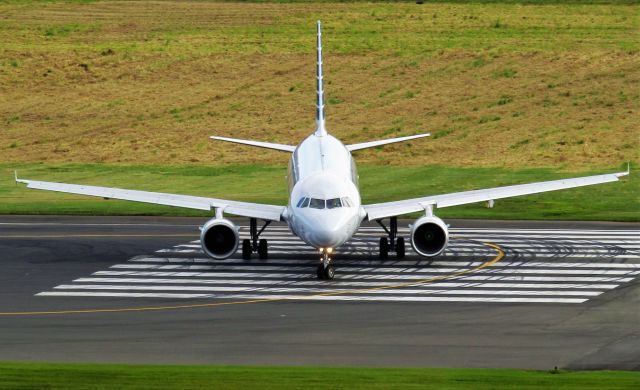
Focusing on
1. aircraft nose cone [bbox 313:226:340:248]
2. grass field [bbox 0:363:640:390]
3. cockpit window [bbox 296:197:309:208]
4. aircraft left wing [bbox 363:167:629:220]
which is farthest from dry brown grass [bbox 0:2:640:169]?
grass field [bbox 0:363:640:390]

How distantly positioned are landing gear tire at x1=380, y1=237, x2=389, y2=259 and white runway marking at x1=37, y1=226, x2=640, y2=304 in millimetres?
297

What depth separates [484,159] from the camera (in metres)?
88.6

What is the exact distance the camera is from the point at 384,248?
49438mm

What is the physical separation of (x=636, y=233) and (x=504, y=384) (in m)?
26.2

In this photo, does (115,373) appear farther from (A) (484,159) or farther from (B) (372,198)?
(A) (484,159)

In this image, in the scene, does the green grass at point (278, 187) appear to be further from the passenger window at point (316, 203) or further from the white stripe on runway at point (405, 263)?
the passenger window at point (316, 203)

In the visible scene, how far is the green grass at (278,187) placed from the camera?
63000 mm

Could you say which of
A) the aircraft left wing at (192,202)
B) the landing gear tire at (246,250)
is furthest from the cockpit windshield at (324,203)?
the landing gear tire at (246,250)

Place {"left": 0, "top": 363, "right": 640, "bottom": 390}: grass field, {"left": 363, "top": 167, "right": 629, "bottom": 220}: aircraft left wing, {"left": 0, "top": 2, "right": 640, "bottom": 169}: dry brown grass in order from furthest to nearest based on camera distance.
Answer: {"left": 0, "top": 2, "right": 640, "bottom": 169}: dry brown grass → {"left": 363, "top": 167, "right": 629, "bottom": 220}: aircraft left wing → {"left": 0, "top": 363, "right": 640, "bottom": 390}: grass field

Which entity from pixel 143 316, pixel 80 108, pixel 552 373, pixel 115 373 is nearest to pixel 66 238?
pixel 143 316

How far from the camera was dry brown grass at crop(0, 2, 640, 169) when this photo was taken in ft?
308

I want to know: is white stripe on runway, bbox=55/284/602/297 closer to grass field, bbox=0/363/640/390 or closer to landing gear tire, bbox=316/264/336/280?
landing gear tire, bbox=316/264/336/280

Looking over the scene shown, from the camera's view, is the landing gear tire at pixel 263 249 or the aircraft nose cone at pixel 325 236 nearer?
the aircraft nose cone at pixel 325 236

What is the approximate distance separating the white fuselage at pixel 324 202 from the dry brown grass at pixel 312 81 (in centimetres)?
3921
